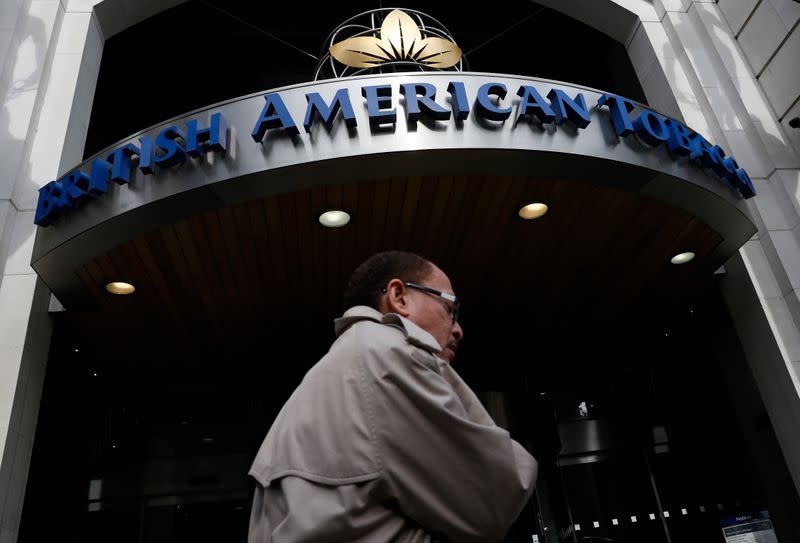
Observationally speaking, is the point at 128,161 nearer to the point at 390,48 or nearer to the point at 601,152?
the point at 390,48

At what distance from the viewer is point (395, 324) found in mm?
1922

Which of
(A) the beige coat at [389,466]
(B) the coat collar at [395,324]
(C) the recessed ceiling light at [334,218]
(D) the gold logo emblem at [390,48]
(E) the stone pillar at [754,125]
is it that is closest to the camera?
(A) the beige coat at [389,466]

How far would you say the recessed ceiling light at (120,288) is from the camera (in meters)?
7.15

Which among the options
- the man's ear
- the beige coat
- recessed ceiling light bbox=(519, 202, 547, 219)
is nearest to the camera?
the beige coat

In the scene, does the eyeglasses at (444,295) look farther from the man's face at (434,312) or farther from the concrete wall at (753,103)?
the concrete wall at (753,103)

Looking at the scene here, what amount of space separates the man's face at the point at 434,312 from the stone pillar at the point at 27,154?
6.00 meters

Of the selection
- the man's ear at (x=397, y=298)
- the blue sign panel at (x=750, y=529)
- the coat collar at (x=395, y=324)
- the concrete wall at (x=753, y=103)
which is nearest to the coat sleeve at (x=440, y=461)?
the coat collar at (x=395, y=324)

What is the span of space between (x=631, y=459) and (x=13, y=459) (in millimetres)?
9028

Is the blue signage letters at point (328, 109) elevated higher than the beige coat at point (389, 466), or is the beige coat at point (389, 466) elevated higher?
the blue signage letters at point (328, 109)

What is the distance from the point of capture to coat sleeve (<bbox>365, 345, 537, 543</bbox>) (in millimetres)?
1570

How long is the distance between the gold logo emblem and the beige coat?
7420 mm

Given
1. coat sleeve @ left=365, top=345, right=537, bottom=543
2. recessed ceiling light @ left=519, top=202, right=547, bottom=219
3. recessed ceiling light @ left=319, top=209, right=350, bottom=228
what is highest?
recessed ceiling light @ left=319, top=209, right=350, bottom=228

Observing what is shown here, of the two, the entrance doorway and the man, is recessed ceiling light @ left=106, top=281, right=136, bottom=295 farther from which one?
the man

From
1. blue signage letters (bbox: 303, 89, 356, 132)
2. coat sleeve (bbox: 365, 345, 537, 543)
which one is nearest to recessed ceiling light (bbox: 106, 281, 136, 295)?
blue signage letters (bbox: 303, 89, 356, 132)
